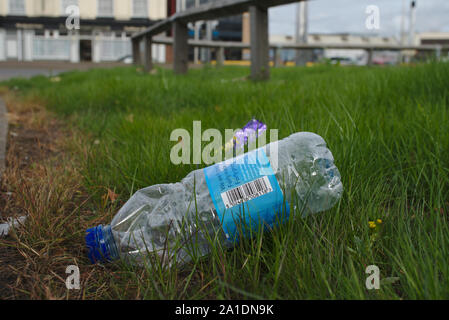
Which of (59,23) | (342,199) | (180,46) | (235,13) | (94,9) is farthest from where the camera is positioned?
(94,9)

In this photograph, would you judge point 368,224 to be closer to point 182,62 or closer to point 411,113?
point 411,113

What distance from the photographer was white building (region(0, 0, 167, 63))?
32562mm

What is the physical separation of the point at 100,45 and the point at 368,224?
36.9 meters

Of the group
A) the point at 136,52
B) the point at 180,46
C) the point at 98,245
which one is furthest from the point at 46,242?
the point at 136,52

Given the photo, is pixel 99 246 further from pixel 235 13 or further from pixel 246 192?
pixel 235 13

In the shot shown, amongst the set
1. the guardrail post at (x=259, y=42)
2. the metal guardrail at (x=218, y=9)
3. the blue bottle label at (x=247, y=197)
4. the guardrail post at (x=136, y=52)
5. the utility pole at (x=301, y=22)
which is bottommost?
the blue bottle label at (x=247, y=197)

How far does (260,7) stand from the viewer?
4852 millimetres

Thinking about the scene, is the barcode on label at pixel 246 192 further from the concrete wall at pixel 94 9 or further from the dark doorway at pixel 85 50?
the dark doorway at pixel 85 50

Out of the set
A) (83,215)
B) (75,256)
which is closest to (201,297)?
(75,256)

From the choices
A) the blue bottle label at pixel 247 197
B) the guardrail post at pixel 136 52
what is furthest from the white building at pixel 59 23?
the blue bottle label at pixel 247 197

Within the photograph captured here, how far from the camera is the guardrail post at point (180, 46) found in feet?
22.6

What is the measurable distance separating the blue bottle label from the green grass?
7 centimetres

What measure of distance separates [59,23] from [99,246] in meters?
35.7

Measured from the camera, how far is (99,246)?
1.37m
